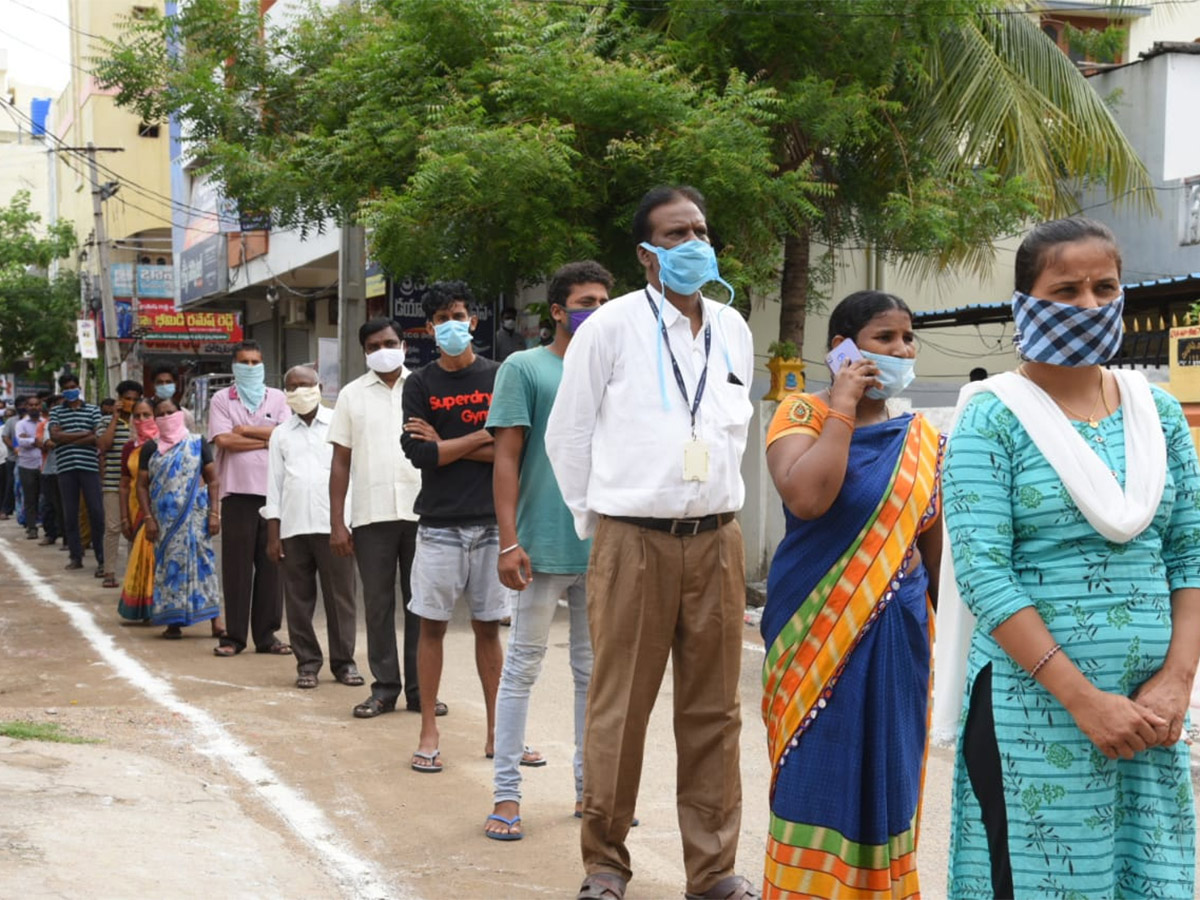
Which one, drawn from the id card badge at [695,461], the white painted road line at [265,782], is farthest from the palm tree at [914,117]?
the id card badge at [695,461]

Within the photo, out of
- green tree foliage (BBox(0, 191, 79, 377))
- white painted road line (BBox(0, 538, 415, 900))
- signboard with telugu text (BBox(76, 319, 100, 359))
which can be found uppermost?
green tree foliage (BBox(0, 191, 79, 377))

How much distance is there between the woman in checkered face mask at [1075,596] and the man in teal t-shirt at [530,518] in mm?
2485

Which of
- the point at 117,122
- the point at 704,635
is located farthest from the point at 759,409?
the point at 117,122

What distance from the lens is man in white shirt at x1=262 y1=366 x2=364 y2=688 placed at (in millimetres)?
8977

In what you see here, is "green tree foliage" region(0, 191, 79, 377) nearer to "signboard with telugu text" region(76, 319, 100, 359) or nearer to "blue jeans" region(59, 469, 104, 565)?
"signboard with telugu text" region(76, 319, 100, 359)

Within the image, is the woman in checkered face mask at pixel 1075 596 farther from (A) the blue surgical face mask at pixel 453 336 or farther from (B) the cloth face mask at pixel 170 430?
(B) the cloth face mask at pixel 170 430

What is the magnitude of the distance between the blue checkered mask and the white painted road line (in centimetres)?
285

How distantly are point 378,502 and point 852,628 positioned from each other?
420 centimetres

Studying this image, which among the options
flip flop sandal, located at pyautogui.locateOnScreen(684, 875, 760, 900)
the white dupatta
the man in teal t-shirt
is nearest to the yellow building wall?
the man in teal t-shirt

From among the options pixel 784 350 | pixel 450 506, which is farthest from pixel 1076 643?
pixel 784 350

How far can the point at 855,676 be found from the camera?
3951 millimetres

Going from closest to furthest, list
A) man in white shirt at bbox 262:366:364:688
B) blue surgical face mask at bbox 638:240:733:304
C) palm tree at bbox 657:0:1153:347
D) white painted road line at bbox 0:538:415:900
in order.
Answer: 1. blue surgical face mask at bbox 638:240:733:304
2. white painted road line at bbox 0:538:415:900
3. man in white shirt at bbox 262:366:364:688
4. palm tree at bbox 657:0:1153:347

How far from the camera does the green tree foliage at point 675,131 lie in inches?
441

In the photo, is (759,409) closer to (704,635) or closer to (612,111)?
(612,111)
